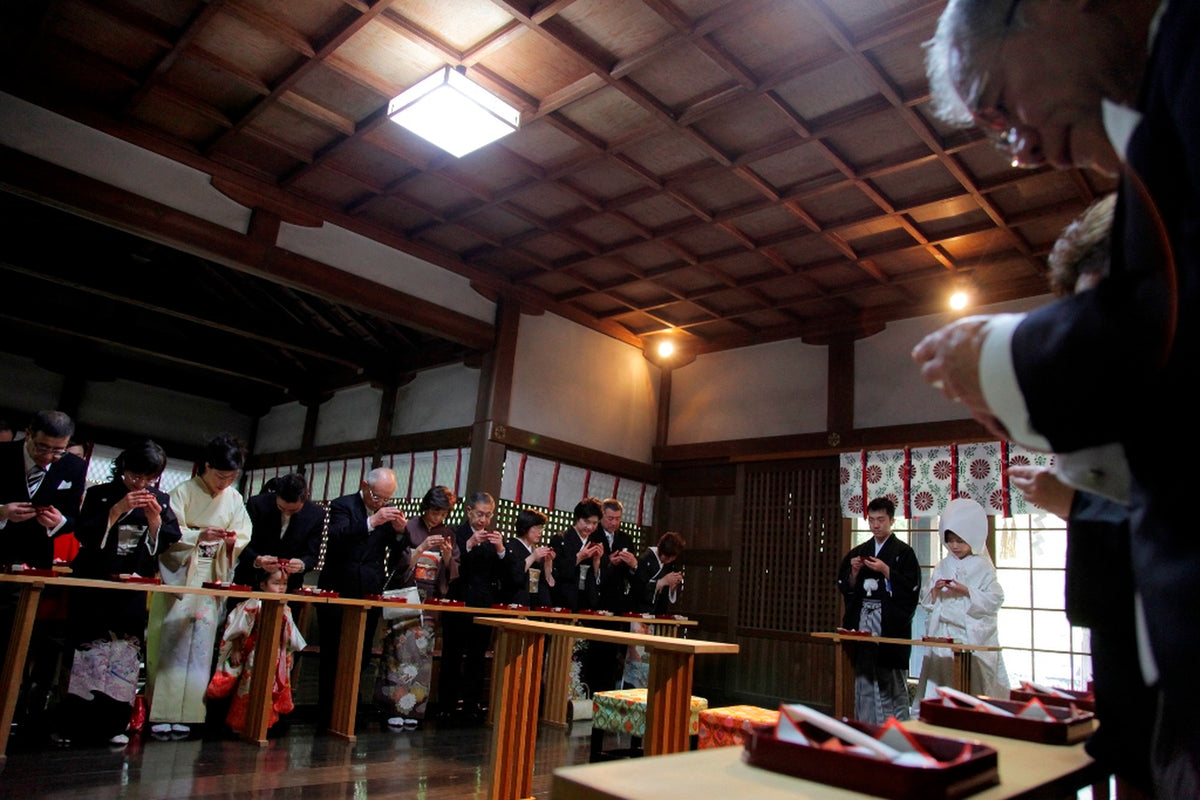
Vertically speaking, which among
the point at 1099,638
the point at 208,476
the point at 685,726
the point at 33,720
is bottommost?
the point at 33,720

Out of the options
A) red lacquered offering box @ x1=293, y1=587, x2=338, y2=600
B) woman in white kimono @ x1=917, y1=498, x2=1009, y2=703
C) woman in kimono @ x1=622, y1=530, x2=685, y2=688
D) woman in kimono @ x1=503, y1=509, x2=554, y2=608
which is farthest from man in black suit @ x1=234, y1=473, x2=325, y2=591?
woman in white kimono @ x1=917, y1=498, x2=1009, y2=703

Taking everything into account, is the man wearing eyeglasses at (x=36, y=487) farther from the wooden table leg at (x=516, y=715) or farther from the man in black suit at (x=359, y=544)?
the wooden table leg at (x=516, y=715)

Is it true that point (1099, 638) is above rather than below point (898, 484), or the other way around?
below

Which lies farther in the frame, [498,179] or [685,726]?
[498,179]

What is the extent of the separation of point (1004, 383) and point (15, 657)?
4.24m

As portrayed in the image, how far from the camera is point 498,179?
590 cm

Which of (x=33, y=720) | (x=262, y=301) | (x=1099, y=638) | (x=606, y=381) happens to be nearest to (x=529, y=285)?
(x=606, y=381)

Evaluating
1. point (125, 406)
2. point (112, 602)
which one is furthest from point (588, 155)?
point (125, 406)

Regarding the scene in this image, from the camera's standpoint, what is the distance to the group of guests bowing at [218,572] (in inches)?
154

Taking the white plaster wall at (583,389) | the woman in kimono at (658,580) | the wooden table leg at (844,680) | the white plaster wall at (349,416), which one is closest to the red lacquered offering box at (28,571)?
the white plaster wall at (583,389)

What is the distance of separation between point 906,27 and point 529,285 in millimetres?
4481

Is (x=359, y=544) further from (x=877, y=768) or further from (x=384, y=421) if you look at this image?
(x=877, y=768)

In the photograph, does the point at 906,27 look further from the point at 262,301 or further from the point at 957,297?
the point at 262,301

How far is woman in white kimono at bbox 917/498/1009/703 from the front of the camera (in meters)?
5.36
